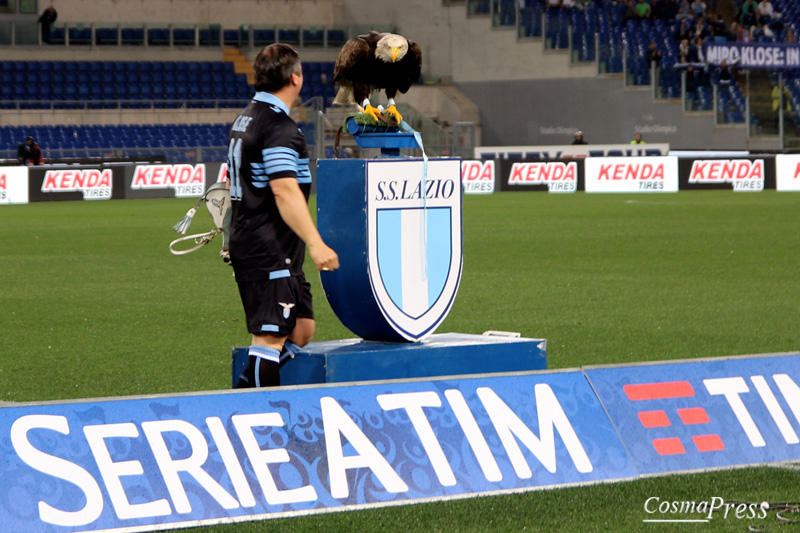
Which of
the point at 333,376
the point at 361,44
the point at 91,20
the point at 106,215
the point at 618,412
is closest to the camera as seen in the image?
the point at 618,412

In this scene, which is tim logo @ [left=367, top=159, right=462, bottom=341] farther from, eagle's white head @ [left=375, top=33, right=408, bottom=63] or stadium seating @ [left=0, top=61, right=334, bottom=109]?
stadium seating @ [left=0, top=61, right=334, bottom=109]

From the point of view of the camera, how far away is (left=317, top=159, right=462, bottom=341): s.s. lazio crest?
5723 millimetres

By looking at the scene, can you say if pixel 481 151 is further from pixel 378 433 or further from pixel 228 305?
pixel 378 433

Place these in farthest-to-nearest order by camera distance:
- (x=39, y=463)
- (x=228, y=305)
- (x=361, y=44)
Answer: (x=228, y=305)
(x=361, y=44)
(x=39, y=463)

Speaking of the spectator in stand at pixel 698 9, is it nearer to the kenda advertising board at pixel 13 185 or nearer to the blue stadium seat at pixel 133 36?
the blue stadium seat at pixel 133 36

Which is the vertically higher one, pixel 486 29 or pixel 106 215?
pixel 486 29

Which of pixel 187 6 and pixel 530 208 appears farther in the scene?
pixel 187 6

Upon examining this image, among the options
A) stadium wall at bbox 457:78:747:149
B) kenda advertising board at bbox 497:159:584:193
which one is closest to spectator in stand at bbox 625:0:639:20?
stadium wall at bbox 457:78:747:149

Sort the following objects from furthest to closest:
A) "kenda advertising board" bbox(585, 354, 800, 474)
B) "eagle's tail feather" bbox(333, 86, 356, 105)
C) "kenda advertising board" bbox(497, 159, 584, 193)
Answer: "kenda advertising board" bbox(497, 159, 584, 193) → "eagle's tail feather" bbox(333, 86, 356, 105) → "kenda advertising board" bbox(585, 354, 800, 474)

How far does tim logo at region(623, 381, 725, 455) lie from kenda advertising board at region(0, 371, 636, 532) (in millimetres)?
183

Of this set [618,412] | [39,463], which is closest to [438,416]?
[618,412]

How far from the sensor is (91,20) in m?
42.6

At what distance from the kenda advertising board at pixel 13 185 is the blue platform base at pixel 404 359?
25.3 meters

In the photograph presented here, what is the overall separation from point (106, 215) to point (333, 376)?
20317 mm
